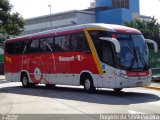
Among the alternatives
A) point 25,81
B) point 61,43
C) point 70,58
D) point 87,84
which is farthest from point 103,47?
point 25,81

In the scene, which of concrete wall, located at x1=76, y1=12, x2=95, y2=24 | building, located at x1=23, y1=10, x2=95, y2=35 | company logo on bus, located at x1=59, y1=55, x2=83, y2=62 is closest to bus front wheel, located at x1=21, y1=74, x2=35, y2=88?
company logo on bus, located at x1=59, y1=55, x2=83, y2=62

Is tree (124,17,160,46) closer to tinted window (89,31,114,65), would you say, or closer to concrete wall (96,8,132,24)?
concrete wall (96,8,132,24)

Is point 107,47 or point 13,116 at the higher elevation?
point 107,47

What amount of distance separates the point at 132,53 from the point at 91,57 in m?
2.24

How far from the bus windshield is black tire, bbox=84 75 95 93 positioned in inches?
95.7

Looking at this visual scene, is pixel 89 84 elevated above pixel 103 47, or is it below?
below

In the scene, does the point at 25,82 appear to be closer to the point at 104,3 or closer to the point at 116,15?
the point at 116,15

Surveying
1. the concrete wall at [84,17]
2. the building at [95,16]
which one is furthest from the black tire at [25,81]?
the concrete wall at [84,17]

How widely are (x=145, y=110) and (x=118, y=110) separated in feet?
2.91

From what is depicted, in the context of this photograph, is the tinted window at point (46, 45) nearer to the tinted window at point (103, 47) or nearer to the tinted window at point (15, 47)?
the tinted window at point (15, 47)

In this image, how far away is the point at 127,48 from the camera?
18.2 metres

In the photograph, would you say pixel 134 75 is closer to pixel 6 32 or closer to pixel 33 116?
pixel 33 116

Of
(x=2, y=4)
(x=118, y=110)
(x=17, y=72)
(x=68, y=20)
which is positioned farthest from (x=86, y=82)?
(x=68, y=20)

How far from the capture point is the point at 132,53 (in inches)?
718
